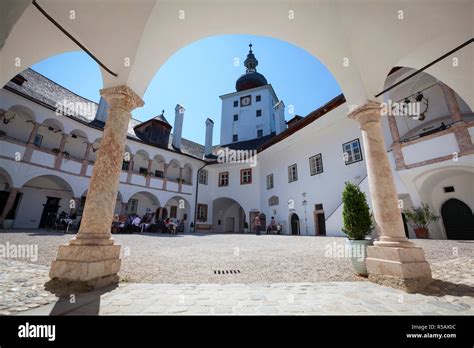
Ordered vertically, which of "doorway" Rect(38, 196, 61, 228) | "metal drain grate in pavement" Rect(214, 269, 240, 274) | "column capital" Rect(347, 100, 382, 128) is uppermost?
"column capital" Rect(347, 100, 382, 128)

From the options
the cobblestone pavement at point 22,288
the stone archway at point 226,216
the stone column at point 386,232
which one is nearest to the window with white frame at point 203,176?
the stone archway at point 226,216

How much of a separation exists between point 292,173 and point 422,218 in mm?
9413

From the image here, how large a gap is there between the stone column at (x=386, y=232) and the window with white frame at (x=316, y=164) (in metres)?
11.8

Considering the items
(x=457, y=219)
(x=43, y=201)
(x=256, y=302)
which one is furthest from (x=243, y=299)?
(x=43, y=201)

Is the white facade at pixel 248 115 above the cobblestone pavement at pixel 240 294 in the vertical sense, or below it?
above

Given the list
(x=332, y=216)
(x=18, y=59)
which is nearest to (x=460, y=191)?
(x=332, y=216)

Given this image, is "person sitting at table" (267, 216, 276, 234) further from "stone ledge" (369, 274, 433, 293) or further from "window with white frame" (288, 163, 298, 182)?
"stone ledge" (369, 274, 433, 293)

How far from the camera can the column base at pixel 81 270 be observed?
2.99 meters

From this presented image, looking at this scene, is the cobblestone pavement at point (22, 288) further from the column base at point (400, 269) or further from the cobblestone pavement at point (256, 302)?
the column base at point (400, 269)

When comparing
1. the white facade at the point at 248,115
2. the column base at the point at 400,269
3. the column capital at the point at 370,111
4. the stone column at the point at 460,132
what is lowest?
the column base at the point at 400,269

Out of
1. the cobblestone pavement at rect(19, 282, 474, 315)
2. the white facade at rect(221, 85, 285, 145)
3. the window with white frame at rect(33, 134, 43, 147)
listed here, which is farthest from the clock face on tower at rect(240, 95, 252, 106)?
the cobblestone pavement at rect(19, 282, 474, 315)

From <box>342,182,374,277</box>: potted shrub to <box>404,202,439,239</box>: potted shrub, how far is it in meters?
8.19

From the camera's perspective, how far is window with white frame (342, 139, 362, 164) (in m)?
13.3

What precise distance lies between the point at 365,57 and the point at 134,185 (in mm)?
17905
